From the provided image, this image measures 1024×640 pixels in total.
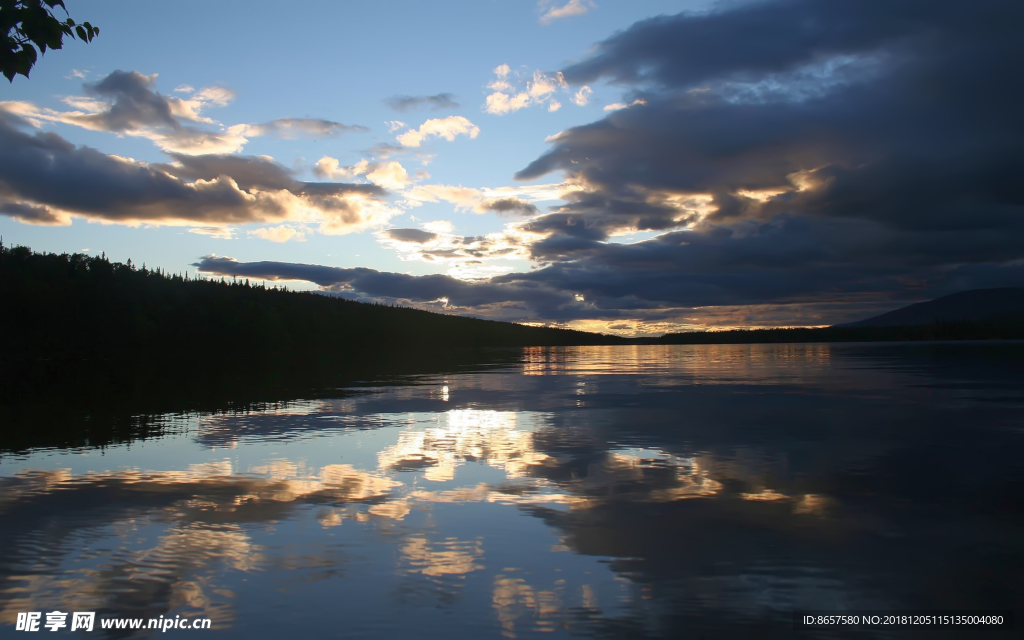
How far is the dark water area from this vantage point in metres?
7.30

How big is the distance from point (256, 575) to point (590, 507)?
5.83 metres

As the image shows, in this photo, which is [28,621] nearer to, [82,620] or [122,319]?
[82,620]

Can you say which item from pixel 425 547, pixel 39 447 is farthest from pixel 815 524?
pixel 39 447

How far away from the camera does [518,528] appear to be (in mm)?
10234

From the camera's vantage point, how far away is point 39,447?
57.0 feet

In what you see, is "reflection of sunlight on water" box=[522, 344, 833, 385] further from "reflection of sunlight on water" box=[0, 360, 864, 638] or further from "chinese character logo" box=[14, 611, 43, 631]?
"chinese character logo" box=[14, 611, 43, 631]

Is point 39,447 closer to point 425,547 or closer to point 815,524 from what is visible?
point 425,547

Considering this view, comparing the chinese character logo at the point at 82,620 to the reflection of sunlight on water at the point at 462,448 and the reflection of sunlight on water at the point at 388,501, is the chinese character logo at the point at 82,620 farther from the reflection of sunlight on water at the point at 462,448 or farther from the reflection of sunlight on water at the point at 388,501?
the reflection of sunlight on water at the point at 462,448

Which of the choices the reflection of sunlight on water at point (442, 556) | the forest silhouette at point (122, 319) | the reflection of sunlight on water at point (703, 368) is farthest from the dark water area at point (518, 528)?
the forest silhouette at point (122, 319)

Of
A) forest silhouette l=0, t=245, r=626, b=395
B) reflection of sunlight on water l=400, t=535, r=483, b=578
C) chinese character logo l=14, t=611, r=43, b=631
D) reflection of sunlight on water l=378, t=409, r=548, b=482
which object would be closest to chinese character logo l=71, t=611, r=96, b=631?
chinese character logo l=14, t=611, r=43, b=631

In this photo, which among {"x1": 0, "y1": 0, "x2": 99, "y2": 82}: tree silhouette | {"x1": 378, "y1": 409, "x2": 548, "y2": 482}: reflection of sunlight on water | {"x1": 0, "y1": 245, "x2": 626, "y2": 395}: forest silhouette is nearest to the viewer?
{"x1": 0, "y1": 0, "x2": 99, "y2": 82}: tree silhouette

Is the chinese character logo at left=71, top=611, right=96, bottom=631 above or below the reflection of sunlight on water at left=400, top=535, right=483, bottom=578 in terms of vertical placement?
below

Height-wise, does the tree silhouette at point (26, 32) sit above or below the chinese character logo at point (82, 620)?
above

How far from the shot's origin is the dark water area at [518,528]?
24.0ft
